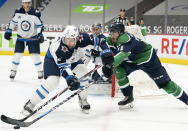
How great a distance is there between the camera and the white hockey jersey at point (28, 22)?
5254 millimetres

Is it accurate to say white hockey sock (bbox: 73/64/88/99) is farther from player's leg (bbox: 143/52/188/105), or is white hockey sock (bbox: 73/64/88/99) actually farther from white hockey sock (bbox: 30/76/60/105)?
player's leg (bbox: 143/52/188/105)

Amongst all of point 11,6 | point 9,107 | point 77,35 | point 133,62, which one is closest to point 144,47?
point 133,62

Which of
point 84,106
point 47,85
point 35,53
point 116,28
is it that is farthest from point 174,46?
point 47,85

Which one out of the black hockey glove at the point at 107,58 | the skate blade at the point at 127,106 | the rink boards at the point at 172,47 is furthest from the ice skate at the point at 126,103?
the rink boards at the point at 172,47

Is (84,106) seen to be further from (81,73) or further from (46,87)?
(46,87)

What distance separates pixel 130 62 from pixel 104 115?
58cm

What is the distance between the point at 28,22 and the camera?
5.28 meters

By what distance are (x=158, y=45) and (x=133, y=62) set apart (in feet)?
15.5

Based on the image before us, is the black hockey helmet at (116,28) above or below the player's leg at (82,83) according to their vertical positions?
above

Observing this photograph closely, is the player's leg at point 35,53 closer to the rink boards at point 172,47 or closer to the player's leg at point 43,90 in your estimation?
the player's leg at point 43,90

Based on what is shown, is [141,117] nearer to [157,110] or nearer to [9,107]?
[157,110]

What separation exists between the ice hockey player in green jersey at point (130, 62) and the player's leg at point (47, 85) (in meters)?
0.43

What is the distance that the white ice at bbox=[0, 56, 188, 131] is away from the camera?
10.2 feet

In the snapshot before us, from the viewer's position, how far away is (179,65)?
25.5 feet
